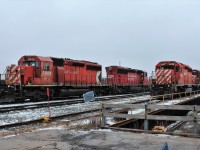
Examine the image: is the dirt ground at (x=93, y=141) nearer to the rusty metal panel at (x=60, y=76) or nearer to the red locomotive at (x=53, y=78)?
the red locomotive at (x=53, y=78)

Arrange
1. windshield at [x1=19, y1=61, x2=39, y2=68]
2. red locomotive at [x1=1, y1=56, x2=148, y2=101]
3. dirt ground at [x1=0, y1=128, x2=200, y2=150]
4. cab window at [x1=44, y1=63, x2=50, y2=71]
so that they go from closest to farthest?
1. dirt ground at [x1=0, y1=128, x2=200, y2=150]
2. red locomotive at [x1=1, y1=56, x2=148, y2=101]
3. windshield at [x1=19, y1=61, x2=39, y2=68]
4. cab window at [x1=44, y1=63, x2=50, y2=71]

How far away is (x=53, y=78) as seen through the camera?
99.6 feet

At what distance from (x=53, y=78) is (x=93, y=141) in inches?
880

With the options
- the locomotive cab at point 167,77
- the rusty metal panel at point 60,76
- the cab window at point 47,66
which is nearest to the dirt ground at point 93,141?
the cab window at point 47,66

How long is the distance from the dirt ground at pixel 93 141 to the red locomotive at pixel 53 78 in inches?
638

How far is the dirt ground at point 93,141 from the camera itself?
7.70 metres

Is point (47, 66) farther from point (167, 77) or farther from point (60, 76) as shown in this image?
point (167, 77)

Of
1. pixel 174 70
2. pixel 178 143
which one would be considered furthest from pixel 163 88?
pixel 178 143

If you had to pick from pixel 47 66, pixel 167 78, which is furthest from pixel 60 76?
pixel 167 78

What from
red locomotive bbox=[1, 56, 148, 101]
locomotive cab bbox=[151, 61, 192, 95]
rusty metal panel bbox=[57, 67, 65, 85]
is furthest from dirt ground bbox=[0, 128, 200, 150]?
locomotive cab bbox=[151, 61, 192, 95]

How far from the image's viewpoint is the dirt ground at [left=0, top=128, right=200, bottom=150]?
770cm

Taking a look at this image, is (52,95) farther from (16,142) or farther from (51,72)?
(16,142)

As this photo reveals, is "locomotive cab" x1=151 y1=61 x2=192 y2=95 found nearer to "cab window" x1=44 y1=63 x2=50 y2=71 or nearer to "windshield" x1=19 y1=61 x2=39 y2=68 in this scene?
"cab window" x1=44 y1=63 x2=50 y2=71

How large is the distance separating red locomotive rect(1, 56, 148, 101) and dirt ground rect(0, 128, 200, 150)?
16195 mm
